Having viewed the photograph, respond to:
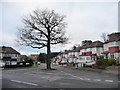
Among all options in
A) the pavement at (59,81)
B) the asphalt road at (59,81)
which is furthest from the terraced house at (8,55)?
the asphalt road at (59,81)

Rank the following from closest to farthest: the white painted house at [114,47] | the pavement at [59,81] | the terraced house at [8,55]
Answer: the pavement at [59,81] < the white painted house at [114,47] < the terraced house at [8,55]

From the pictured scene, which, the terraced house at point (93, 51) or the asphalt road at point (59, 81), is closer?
the asphalt road at point (59, 81)

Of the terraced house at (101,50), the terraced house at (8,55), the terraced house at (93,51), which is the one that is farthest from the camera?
the terraced house at (8,55)

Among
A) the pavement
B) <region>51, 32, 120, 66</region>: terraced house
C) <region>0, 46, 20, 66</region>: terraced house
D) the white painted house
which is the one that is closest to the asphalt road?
the pavement

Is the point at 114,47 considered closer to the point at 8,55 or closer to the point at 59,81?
the point at 59,81

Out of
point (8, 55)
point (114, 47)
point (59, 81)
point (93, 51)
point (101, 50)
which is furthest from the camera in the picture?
point (8, 55)

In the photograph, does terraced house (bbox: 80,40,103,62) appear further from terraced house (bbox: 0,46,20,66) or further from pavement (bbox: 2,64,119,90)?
pavement (bbox: 2,64,119,90)

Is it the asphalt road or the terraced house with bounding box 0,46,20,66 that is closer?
the asphalt road

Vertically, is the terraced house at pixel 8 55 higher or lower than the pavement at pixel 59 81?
higher

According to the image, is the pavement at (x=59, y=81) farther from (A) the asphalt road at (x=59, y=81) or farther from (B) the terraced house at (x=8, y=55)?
(B) the terraced house at (x=8, y=55)

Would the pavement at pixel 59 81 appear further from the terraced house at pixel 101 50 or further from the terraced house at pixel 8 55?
the terraced house at pixel 8 55

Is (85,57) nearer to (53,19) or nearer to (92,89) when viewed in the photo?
(53,19)

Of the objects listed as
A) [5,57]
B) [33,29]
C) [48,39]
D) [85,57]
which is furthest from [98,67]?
[5,57]

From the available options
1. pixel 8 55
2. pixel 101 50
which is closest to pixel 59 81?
pixel 101 50
